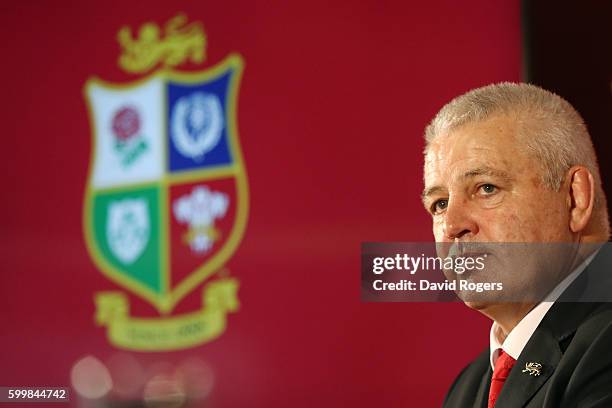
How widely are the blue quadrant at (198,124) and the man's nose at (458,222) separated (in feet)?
3.93

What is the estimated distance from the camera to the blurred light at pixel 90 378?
2189mm

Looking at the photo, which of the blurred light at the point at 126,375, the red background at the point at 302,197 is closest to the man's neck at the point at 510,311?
the red background at the point at 302,197

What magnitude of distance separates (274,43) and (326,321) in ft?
2.43

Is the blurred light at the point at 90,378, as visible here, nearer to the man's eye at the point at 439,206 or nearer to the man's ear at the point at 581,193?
the man's eye at the point at 439,206

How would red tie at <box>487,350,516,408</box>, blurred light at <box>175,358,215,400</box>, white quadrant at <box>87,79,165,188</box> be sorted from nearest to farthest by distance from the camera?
red tie at <box>487,350,516,408</box>
blurred light at <box>175,358,215,400</box>
white quadrant at <box>87,79,165,188</box>

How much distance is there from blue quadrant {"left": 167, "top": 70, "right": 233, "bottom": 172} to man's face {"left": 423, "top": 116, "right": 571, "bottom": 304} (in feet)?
3.93

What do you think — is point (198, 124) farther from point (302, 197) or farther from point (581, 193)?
point (581, 193)

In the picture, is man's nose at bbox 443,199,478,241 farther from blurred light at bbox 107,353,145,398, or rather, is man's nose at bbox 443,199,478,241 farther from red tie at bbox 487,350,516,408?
blurred light at bbox 107,353,145,398

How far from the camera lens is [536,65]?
1955 millimetres

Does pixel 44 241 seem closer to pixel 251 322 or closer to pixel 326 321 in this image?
pixel 251 322

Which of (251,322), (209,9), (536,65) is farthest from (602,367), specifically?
(209,9)

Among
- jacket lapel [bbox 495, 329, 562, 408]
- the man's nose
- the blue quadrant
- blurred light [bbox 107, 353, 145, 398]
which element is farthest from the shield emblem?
jacket lapel [bbox 495, 329, 562, 408]

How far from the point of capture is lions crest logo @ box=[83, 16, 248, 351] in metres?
2.28

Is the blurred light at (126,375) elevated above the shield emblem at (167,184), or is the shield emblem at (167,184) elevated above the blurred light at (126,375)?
the shield emblem at (167,184)
